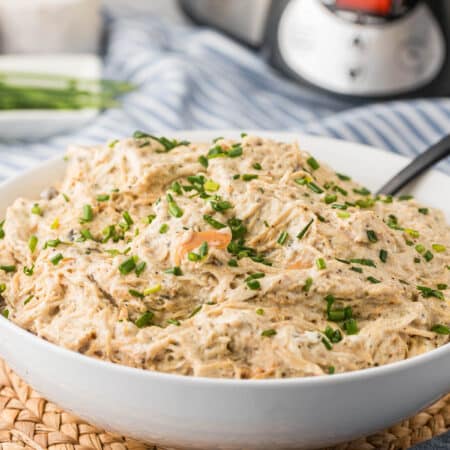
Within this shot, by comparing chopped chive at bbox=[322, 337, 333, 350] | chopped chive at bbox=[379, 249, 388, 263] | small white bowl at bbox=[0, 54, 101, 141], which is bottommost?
small white bowl at bbox=[0, 54, 101, 141]

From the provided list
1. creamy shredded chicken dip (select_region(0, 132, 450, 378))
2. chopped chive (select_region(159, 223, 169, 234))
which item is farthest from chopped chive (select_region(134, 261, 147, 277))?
chopped chive (select_region(159, 223, 169, 234))

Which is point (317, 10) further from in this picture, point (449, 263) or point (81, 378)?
point (81, 378)

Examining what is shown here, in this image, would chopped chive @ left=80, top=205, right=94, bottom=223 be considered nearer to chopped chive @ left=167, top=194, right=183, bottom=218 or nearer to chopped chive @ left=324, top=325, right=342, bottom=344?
chopped chive @ left=167, top=194, right=183, bottom=218

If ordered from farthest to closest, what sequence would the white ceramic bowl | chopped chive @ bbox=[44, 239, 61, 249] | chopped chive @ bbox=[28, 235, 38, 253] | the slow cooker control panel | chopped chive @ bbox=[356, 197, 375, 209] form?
the slow cooker control panel
chopped chive @ bbox=[356, 197, 375, 209]
chopped chive @ bbox=[28, 235, 38, 253]
chopped chive @ bbox=[44, 239, 61, 249]
the white ceramic bowl

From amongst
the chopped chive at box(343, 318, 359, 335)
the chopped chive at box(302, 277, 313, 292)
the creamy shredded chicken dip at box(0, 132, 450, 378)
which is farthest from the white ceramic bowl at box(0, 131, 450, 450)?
the chopped chive at box(302, 277, 313, 292)

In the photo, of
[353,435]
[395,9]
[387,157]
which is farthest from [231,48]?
[353,435]

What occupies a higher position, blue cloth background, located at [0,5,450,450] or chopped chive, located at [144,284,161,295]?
chopped chive, located at [144,284,161,295]

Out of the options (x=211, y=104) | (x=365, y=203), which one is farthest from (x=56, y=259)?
(x=211, y=104)

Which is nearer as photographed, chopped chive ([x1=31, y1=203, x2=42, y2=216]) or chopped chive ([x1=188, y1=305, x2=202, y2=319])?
chopped chive ([x1=188, y1=305, x2=202, y2=319])

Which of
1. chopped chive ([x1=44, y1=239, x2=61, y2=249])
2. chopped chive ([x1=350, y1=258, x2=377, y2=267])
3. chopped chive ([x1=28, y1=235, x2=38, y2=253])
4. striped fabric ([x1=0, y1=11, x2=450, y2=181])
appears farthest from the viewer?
striped fabric ([x1=0, y1=11, x2=450, y2=181])

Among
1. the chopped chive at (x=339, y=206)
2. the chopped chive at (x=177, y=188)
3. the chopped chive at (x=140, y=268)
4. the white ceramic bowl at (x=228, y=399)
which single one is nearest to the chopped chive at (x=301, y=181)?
the chopped chive at (x=339, y=206)
